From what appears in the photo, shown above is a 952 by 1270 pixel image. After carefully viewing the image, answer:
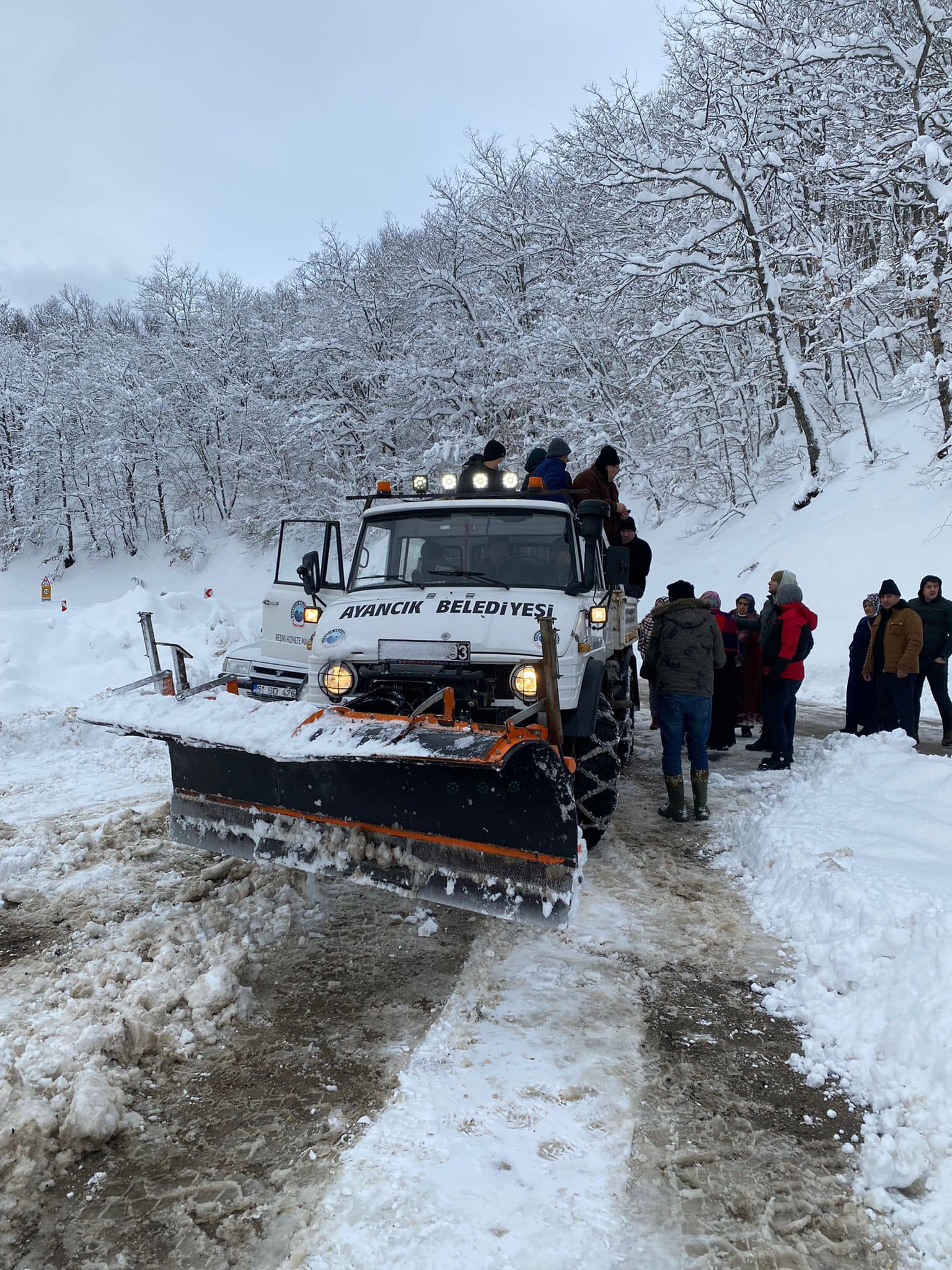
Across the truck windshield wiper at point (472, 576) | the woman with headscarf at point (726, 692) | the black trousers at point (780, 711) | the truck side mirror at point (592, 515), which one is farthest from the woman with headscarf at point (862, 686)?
the truck windshield wiper at point (472, 576)

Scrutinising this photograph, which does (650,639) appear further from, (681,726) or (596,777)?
(596,777)

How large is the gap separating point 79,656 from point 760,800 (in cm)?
944

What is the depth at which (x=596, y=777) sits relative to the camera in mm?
4836

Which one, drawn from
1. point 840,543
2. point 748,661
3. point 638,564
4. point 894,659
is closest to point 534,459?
point 638,564

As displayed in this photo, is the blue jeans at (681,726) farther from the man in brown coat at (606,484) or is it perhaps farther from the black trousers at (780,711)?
the man in brown coat at (606,484)

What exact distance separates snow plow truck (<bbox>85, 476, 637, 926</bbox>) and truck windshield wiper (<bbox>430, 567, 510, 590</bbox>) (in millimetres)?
13

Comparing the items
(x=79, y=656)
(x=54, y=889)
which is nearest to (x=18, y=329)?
(x=79, y=656)

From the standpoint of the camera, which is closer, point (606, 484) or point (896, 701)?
point (606, 484)

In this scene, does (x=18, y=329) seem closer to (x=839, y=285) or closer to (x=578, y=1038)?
(x=839, y=285)

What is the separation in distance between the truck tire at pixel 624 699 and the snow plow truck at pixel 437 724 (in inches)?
19.1

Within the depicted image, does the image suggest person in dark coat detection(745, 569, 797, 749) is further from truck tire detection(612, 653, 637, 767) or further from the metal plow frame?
the metal plow frame

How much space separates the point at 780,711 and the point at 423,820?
467 cm

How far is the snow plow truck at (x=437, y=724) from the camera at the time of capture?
3572 mm

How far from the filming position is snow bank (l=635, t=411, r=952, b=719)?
12.5 meters
